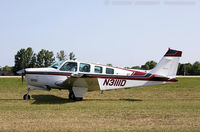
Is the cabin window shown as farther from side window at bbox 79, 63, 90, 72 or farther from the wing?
the wing

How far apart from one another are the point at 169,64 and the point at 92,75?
419 cm

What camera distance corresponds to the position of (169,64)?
13258mm

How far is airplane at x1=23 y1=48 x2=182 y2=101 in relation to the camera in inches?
489

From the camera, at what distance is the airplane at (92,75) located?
12430 mm

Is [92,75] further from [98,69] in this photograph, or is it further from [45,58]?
[45,58]

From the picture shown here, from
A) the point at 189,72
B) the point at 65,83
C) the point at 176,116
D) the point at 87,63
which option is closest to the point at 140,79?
the point at 87,63

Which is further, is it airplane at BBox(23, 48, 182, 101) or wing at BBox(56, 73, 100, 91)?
airplane at BBox(23, 48, 182, 101)

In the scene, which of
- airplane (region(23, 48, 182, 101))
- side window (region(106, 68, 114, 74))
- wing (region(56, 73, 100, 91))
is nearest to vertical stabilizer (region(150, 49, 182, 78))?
airplane (region(23, 48, 182, 101))

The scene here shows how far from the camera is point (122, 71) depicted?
13.1 meters

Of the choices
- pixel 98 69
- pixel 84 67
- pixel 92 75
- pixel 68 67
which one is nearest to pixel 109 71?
pixel 98 69

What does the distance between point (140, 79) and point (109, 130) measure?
7.57 m

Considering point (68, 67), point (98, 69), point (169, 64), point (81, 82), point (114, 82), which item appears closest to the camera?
point (81, 82)

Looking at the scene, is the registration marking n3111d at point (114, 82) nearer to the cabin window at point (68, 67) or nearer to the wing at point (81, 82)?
the wing at point (81, 82)

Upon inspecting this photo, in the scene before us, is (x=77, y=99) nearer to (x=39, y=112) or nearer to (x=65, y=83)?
(x=65, y=83)
